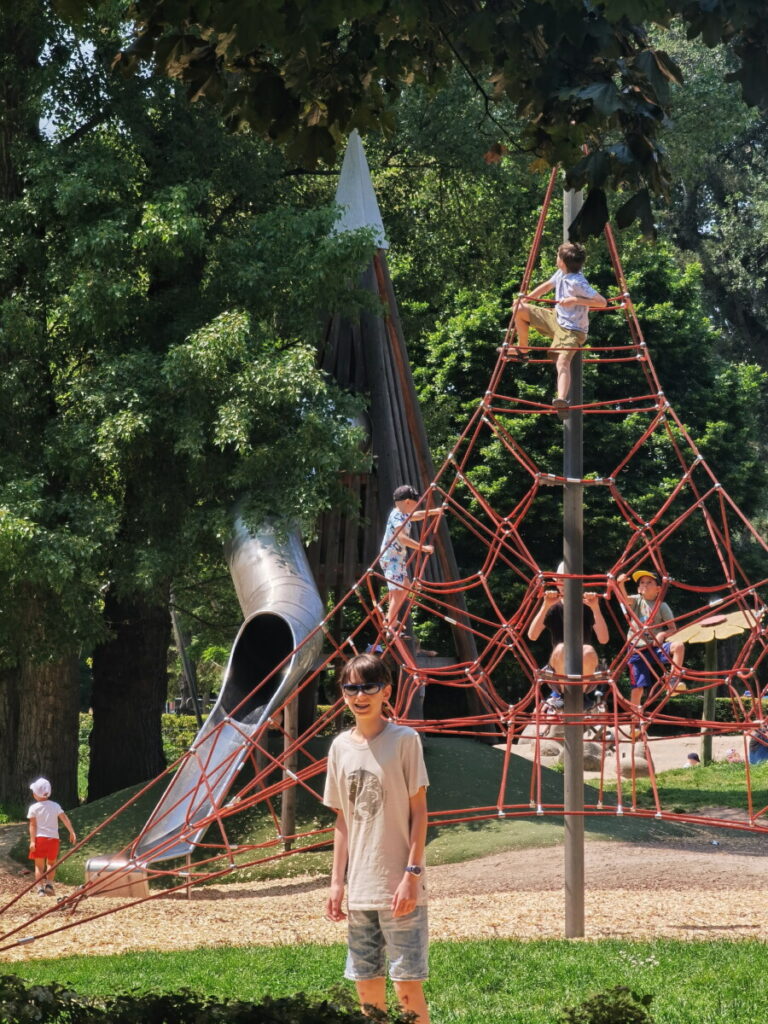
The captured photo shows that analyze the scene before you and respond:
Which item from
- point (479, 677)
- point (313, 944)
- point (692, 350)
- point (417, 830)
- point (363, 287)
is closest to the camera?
point (417, 830)

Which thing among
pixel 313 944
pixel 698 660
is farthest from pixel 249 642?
pixel 698 660

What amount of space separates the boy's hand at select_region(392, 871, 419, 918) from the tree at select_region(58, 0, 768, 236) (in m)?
2.33

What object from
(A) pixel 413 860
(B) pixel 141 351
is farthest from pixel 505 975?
(B) pixel 141 351

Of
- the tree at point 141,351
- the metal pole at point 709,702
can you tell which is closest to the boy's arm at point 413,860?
the tree at point 141,351

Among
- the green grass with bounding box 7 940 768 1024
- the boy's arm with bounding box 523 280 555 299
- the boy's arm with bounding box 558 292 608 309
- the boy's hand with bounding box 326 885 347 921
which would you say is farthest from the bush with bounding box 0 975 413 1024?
the boy's arm with bounding box 523 280 555 299

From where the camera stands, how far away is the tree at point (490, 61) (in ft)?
16.0

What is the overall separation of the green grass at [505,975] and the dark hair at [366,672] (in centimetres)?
176

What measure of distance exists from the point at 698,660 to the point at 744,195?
1260cm

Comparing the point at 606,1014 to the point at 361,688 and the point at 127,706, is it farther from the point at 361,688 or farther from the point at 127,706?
the point at 127,706

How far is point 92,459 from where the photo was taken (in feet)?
46.9

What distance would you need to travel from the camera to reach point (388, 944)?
5059 millimetres

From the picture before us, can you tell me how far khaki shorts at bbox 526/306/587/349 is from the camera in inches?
357

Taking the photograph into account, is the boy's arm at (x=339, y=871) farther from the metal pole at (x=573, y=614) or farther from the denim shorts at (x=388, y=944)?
the metal pole at (x=573, y=614)

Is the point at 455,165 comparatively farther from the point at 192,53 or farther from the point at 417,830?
the point at 417,830
